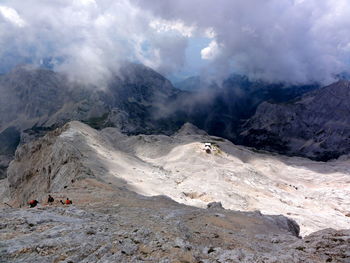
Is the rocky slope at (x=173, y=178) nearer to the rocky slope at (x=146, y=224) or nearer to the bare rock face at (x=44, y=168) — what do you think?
the bare rock face at (x=44, y=168)

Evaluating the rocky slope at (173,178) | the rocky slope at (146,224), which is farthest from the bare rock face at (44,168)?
the rocky slope at (146,224)

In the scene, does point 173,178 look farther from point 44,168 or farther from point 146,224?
point 146,224

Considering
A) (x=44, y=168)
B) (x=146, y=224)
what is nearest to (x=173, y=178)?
(x=44, y=168)

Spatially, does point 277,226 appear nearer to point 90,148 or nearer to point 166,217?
point 166,217

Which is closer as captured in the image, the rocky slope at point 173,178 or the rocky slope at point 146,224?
the rocky slope at point 146,224

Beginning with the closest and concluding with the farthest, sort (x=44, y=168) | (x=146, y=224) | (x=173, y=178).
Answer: (x=146, y=224) → (x=44, y=168) → (x=173, y=178)

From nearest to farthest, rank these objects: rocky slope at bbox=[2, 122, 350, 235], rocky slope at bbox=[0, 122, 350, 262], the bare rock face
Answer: rocky slope at bbox=[0, 122, 350, 262] < the bare rock face < rocky slope at bbox=[2, 122, 350, 235]

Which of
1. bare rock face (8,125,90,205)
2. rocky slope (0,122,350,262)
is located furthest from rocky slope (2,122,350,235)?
rocky slope (0,122,350,262)

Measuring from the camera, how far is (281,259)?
14766 mm

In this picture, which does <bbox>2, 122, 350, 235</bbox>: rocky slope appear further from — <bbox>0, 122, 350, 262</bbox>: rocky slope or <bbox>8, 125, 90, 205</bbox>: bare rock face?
<bbox>0, 122, 350, 262</bbox>: rocky slope

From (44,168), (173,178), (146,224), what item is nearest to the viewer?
(146,224)

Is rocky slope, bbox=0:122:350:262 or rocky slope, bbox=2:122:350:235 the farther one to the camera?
rocky slope, bbox=2:122:350:235

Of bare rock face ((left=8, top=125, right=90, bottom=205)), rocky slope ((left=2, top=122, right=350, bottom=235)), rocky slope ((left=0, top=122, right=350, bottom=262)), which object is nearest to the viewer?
rocky slope ((left=0, top=122, right=350, bottom=262))

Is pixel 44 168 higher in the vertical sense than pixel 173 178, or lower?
lower
